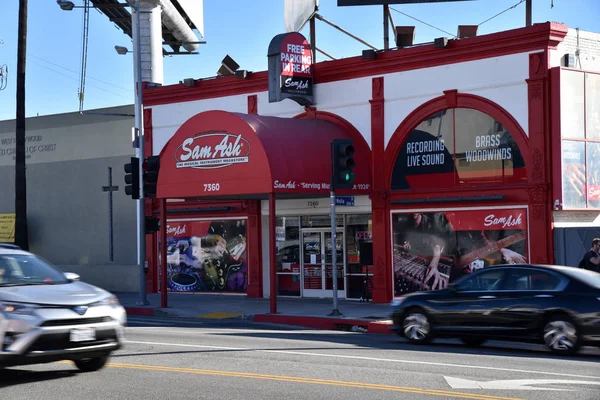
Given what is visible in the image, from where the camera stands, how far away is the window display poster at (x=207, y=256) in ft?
88.7

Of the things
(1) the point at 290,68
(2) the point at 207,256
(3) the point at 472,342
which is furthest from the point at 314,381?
(2) the point at 207,256

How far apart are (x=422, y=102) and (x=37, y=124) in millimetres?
17349

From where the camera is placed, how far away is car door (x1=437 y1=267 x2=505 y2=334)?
47.0ft

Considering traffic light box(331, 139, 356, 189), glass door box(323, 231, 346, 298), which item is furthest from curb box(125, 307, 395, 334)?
glass door box(323, 231, 346, 298)

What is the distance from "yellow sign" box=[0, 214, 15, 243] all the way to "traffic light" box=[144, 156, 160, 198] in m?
12.0


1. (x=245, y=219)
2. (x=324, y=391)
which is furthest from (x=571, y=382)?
(x=245, y=219)

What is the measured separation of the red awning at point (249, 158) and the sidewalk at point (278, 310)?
3.06 meters

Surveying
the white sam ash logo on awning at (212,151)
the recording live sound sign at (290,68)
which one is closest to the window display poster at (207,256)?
the white sam ash logo on awning at (212,151)

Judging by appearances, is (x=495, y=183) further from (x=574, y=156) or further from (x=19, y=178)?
(x=19, y=178)

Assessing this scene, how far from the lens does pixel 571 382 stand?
33.7ft

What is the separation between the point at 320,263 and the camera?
83.5ft

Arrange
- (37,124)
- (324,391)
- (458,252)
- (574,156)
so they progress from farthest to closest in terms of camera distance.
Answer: (37,124)
(458,252)
(574,156)
(324,391)

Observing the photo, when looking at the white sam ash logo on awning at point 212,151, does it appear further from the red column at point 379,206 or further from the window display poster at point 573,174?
the window display poster at point 573,174

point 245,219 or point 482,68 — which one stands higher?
point 482,68
